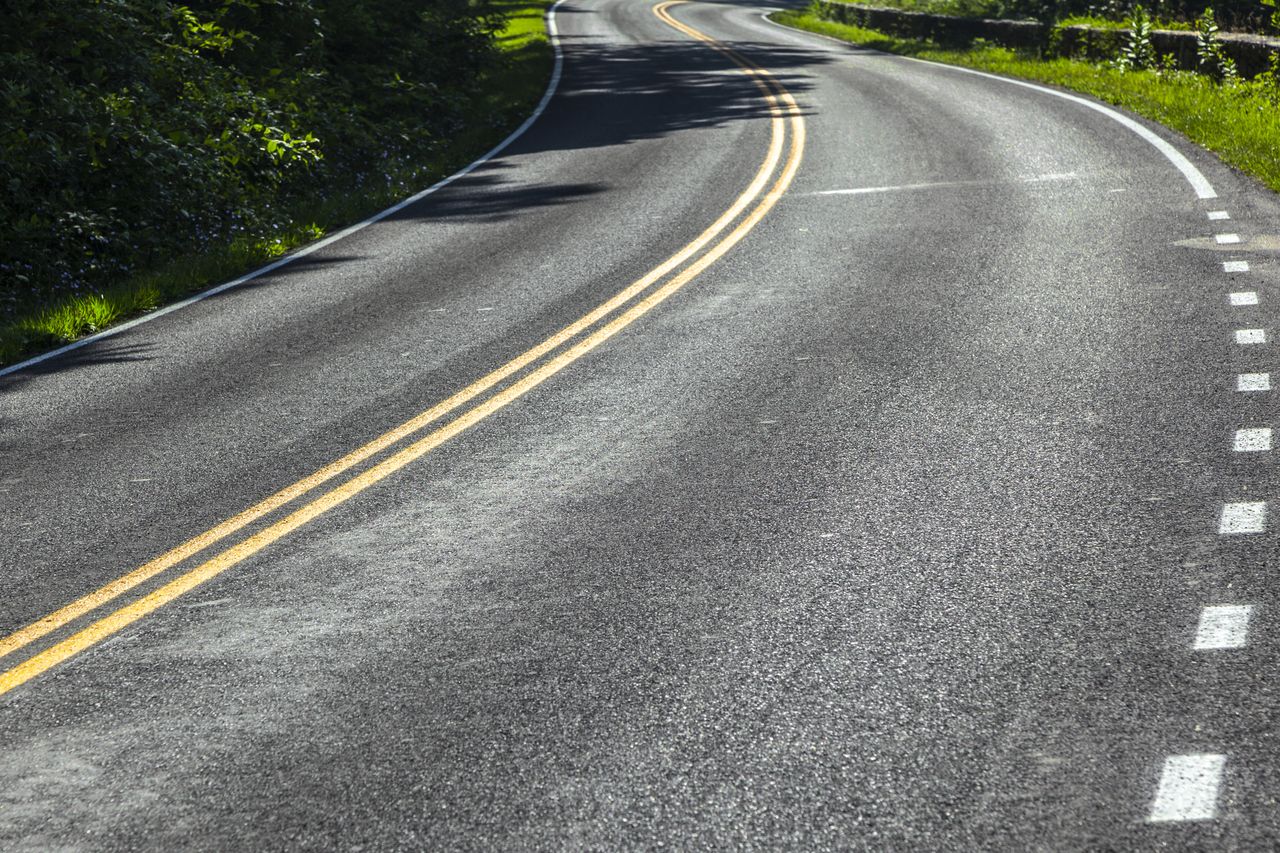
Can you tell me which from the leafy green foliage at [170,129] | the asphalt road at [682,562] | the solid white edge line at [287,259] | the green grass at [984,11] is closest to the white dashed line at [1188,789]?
the asphalt road at [682,562]

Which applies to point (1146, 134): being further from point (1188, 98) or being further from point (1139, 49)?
point (1139, 49)

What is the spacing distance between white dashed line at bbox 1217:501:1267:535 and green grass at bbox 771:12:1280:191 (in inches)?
313

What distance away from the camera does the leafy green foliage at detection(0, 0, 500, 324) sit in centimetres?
1272

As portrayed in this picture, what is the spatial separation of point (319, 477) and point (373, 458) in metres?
0.34

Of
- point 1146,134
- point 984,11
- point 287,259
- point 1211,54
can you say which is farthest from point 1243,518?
point 984,11

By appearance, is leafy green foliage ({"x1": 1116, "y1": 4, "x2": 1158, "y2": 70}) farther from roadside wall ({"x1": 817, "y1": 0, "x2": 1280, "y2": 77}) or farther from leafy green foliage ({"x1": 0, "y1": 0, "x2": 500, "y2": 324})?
leafy green foliage ({"x1": 0, "y1": 0, "x2": 500, "y2": 324})

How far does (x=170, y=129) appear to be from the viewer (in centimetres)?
1494

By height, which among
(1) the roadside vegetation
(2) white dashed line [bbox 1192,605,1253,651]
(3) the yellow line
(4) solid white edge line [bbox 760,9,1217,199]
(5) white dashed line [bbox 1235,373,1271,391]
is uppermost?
(1) the roadside vegetation

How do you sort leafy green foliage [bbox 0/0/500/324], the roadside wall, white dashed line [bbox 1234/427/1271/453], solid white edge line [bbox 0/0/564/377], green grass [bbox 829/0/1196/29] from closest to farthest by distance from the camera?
white dashed line [bbox 1234/427/1271/453]
solid white edge line [bbox 0/0/564/377]
leafy green foliage [bbox 0/0/500/324]
the roadside wall
green grass [bbox 829/0/1196/29]

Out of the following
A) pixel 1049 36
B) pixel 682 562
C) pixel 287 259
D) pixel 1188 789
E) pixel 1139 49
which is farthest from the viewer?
pixel 1049 36

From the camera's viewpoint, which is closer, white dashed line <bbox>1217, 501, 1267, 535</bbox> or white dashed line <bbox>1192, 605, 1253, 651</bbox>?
white dashed line <bbox>1192, 605, 1253, 651</bbox>

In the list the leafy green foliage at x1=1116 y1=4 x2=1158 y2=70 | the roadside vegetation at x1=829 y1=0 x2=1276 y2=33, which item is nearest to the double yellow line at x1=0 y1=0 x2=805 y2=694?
the leafy green foliage at x1=1116 y1=4 x2=1158 y2=70

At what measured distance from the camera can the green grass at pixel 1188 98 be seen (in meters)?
14.3

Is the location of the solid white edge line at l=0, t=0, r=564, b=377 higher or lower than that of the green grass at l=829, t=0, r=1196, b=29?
lower
